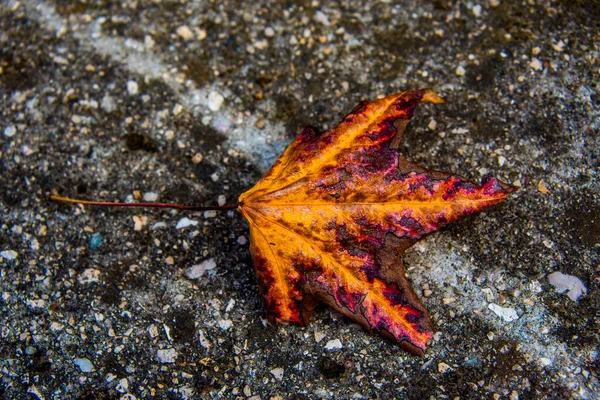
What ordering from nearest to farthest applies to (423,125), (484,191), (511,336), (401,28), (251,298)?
(484,191)
(511,336)
(251,298)
(423,125)
(401,28)

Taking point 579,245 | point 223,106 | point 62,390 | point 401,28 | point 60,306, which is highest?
point 401,28

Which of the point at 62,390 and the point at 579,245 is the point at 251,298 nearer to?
the point at 62,390

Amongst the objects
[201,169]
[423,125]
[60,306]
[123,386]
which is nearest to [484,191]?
[423,125]

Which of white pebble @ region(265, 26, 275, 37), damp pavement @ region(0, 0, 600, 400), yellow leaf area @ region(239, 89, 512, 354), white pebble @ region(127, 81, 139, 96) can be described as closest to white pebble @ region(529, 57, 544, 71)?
damp pavement @ region(0, 0, 600, 400)

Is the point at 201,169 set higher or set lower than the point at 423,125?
lower

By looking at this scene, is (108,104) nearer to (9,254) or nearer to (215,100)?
(215,100)

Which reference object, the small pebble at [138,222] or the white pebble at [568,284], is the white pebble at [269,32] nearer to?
the small pebble at [138,222]

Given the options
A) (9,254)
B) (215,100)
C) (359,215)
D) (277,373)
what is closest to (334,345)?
(277,373)

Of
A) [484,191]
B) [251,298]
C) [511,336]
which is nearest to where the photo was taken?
[484,191]
